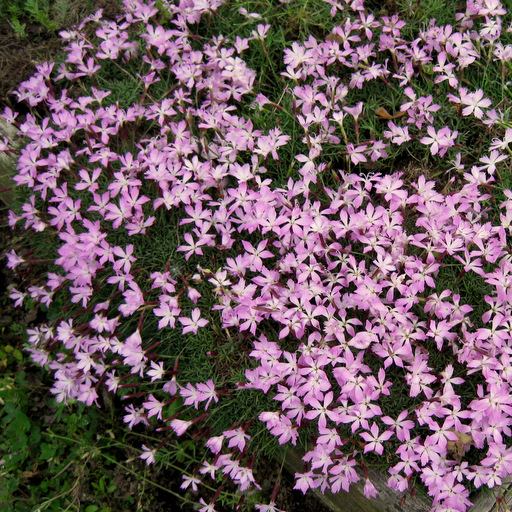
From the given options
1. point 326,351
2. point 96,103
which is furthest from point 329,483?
point 96,103

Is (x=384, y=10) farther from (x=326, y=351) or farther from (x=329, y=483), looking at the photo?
(x=329, y=483)

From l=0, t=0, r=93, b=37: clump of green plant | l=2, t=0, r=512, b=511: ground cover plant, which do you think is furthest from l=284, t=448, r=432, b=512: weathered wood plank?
l=0, t=0, r=93, b=37: clump of green plant

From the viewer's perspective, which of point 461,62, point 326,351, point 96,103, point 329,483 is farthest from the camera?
point 96,103

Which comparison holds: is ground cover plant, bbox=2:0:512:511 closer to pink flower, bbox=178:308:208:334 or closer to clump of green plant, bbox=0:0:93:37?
pink flower, bbox=178:308:208:334

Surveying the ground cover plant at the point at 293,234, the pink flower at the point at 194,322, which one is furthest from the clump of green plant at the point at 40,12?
the pink flower at the point at 194,322

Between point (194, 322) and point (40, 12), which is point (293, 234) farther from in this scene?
point (40, 12)

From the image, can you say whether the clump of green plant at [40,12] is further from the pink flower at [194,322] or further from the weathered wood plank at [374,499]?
the weathered wood plank at [374,499]

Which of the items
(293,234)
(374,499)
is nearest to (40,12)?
(293,234)
